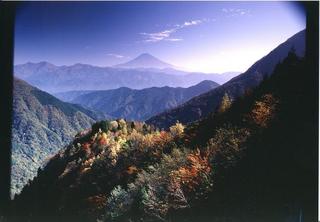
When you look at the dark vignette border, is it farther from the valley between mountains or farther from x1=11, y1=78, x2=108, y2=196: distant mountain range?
x1=11, y1=78, x2=108, y2=196: distant mountain range

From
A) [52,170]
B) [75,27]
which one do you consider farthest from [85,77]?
[52,170]

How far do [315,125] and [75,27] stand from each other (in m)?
6.01

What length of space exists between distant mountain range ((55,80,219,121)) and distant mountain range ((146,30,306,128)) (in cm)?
27

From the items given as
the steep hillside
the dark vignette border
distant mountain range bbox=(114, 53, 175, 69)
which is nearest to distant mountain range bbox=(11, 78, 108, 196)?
the dark vignette border

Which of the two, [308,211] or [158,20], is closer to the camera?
[308,211]

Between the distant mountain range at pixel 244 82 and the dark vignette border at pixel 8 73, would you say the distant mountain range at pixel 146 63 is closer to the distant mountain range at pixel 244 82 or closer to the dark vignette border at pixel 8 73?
the distant mountain range at pixel 244 82

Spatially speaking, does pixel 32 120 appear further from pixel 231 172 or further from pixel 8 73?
pixel 231 172

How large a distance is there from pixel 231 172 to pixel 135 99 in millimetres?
3687

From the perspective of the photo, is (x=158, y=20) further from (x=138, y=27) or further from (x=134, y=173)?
(x=134, y=173)

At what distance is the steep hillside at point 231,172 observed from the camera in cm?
1091

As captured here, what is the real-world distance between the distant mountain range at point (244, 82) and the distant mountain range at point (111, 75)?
42 cm

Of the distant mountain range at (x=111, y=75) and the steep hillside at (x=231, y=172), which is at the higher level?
the distant mountain range at (x=111, y=75)

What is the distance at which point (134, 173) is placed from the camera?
15203 mm

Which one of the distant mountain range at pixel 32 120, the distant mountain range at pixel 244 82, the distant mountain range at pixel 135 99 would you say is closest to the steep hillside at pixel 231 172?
the distant mountain range at pixel 244 82
